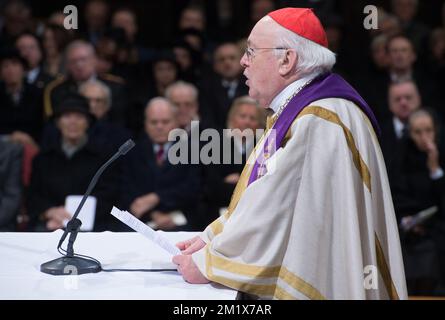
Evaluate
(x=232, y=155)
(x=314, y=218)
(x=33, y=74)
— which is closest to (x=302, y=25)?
(x=314, y=218)

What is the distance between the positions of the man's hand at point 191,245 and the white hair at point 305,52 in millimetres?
730

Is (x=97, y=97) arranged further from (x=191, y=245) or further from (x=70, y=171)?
(x=191, y=245)

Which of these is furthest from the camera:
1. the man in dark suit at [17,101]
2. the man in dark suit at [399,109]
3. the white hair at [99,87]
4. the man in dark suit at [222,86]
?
the man in dark suit at [17,101]

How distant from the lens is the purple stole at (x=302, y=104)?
297 cm

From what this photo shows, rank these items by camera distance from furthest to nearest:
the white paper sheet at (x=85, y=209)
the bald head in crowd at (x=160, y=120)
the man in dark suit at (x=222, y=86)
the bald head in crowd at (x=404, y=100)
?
the man in dark suit at (x=222, y=86)
the bald head in crowd at (x=404, y=100)
the bald head in crowd at (x=160, y=120)
the white paper sheet at (x=85, y=209)

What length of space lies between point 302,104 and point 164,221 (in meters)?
3.09

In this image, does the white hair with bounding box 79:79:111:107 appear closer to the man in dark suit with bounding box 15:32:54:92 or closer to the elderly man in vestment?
the man in dark suit with bounding box 15:32:54:92

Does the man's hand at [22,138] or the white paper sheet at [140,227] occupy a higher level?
the man's hand at [22,138]

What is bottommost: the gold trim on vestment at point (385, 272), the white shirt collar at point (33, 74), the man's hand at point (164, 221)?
the man's hand at point (164, 221)

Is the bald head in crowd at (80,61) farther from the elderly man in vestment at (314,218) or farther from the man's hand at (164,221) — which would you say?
the elderly man in vestment at (314,218)

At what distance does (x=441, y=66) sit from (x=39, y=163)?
352cm

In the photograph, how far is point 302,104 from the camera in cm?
297

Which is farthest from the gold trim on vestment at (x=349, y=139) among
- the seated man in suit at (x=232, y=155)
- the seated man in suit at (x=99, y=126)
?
the seated man in suit at (x=99, y=126)
